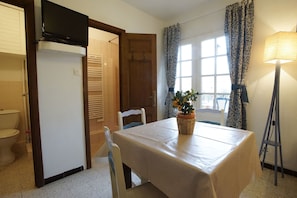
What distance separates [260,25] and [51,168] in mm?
3298

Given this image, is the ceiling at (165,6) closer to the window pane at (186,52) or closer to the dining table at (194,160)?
the window pane at (186,52)

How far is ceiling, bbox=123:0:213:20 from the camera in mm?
2598

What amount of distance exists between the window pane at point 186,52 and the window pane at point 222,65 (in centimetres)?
57

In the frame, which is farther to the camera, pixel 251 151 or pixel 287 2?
pixel 287 2

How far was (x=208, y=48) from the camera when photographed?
271 centimetres

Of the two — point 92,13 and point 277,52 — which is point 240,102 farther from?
point 92,13

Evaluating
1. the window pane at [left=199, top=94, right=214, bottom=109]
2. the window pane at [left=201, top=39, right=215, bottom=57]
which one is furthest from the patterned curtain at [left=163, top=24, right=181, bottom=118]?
the window pane at [left=199, top=94, right=214, bottom=109]

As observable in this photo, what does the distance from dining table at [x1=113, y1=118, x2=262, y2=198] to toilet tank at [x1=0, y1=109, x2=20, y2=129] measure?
96.9 inches

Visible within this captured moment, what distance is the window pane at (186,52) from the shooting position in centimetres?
298

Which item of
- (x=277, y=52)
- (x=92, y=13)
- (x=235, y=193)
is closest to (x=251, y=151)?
(x=235, y=193)

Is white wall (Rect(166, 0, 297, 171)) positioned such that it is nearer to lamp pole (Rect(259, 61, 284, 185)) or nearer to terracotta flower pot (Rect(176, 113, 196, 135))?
lamp pole (Rect(259, 61, 284, 185))

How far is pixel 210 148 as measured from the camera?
1.00 m

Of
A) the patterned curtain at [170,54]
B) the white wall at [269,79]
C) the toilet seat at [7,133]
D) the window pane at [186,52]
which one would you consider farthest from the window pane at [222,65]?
the toilet seat at [7,133]

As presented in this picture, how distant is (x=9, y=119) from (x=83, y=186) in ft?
6.32
